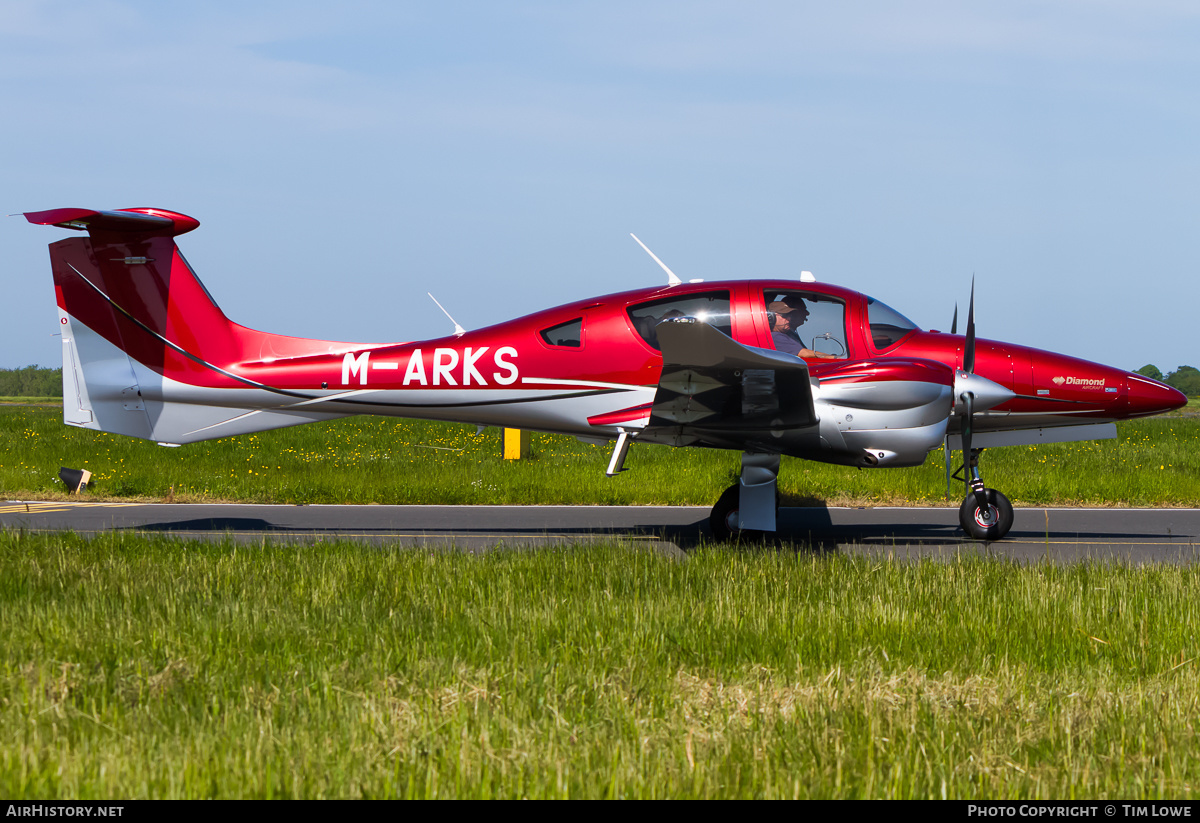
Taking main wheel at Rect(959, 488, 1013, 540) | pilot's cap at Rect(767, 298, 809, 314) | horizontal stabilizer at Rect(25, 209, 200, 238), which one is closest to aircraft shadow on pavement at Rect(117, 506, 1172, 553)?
main wheel at Rect(959, 488, 1013, 540)

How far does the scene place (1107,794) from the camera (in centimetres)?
336

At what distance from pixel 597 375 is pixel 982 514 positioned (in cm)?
434

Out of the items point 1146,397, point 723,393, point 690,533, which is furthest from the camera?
point 690,533

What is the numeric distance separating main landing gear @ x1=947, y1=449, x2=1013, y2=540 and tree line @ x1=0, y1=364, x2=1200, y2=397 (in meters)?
83.5

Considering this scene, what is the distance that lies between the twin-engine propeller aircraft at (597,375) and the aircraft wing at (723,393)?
0.04m

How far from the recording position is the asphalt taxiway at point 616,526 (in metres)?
9.48

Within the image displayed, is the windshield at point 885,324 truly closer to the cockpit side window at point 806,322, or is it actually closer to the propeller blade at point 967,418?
the cockpit side window at point 806,322

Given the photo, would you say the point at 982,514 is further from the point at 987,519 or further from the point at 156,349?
the point at 156,349

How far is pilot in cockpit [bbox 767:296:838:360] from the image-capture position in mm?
9125

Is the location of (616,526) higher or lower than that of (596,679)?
higher

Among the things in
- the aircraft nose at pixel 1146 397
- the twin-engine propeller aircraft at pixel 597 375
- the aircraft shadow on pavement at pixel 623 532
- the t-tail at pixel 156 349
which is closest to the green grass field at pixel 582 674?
the twin-engine propeller aircraft at pixel 597 375

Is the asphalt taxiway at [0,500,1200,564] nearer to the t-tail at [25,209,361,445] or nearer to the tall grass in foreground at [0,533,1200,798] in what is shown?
the t-tail at [25,209,361,445]

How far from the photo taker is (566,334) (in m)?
9.59

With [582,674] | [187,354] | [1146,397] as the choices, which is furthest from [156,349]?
[1146,397]
